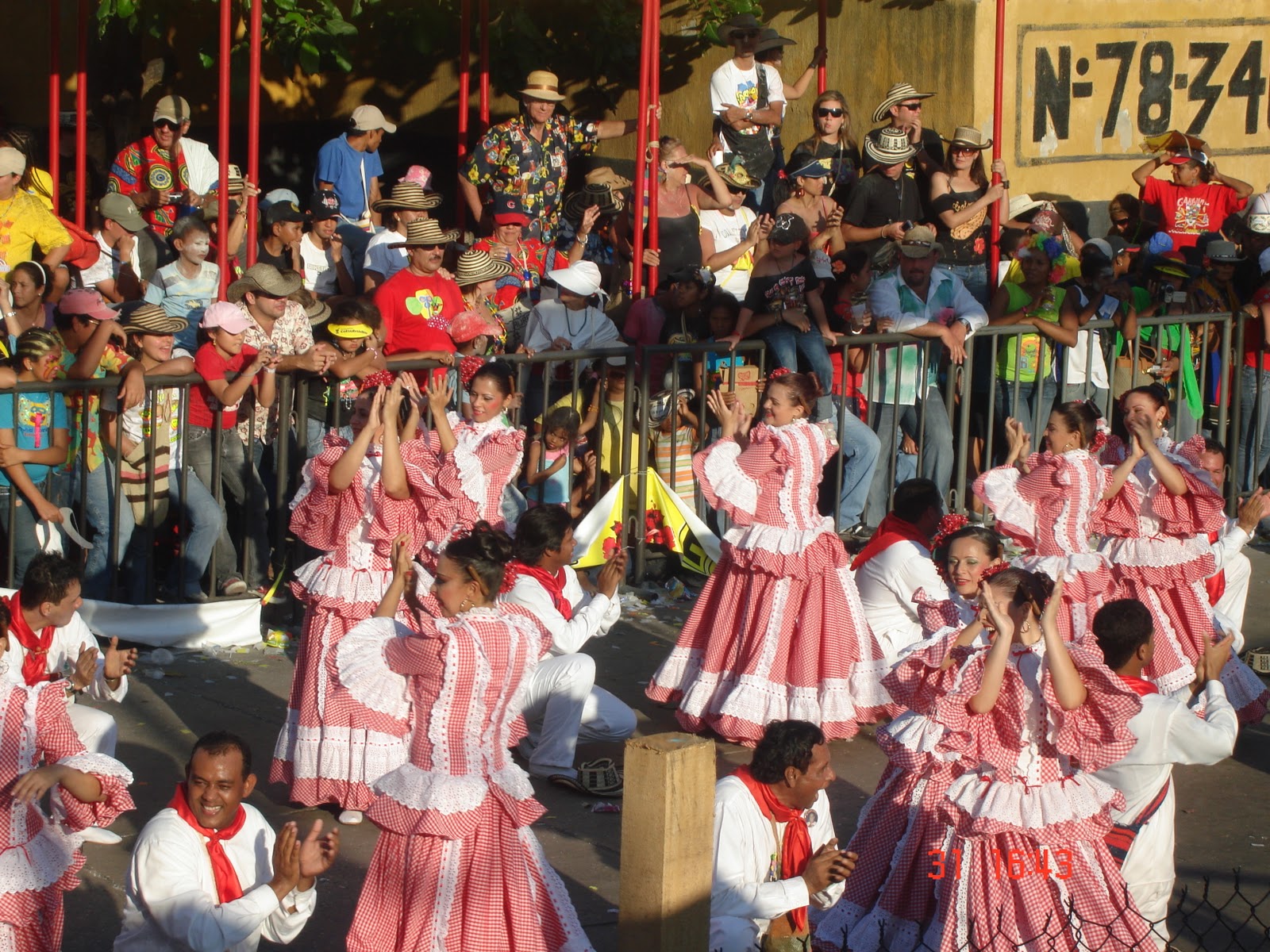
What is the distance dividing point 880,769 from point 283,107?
30.1ft

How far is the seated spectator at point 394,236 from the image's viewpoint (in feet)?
35.0

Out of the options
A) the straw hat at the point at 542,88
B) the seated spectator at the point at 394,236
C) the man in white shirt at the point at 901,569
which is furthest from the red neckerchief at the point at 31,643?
the straw hat at the point at 542,88

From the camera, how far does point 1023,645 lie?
5312 mm

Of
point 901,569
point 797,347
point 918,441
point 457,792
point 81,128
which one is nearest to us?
point 457,792

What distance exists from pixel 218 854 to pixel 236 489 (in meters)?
4.29

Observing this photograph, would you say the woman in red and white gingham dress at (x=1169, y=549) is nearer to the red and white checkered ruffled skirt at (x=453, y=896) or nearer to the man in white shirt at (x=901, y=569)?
the man in white shirt at (x=901, y=569)

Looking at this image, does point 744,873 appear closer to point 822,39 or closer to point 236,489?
point 236,489

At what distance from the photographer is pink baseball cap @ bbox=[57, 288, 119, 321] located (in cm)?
875

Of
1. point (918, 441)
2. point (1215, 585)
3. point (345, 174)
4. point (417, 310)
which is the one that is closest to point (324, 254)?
point (345, 174)

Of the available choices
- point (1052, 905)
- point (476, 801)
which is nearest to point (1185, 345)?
point (1052, 905)

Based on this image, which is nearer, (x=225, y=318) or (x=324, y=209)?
(x=225, y=318)

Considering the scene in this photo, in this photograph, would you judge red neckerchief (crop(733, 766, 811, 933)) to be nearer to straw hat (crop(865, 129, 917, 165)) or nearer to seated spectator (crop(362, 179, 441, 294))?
seated spectator (crop(362, 179, 441, 294))

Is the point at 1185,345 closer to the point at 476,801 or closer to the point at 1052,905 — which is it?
the point at 1052,905

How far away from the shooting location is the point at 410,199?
10.7 meters
